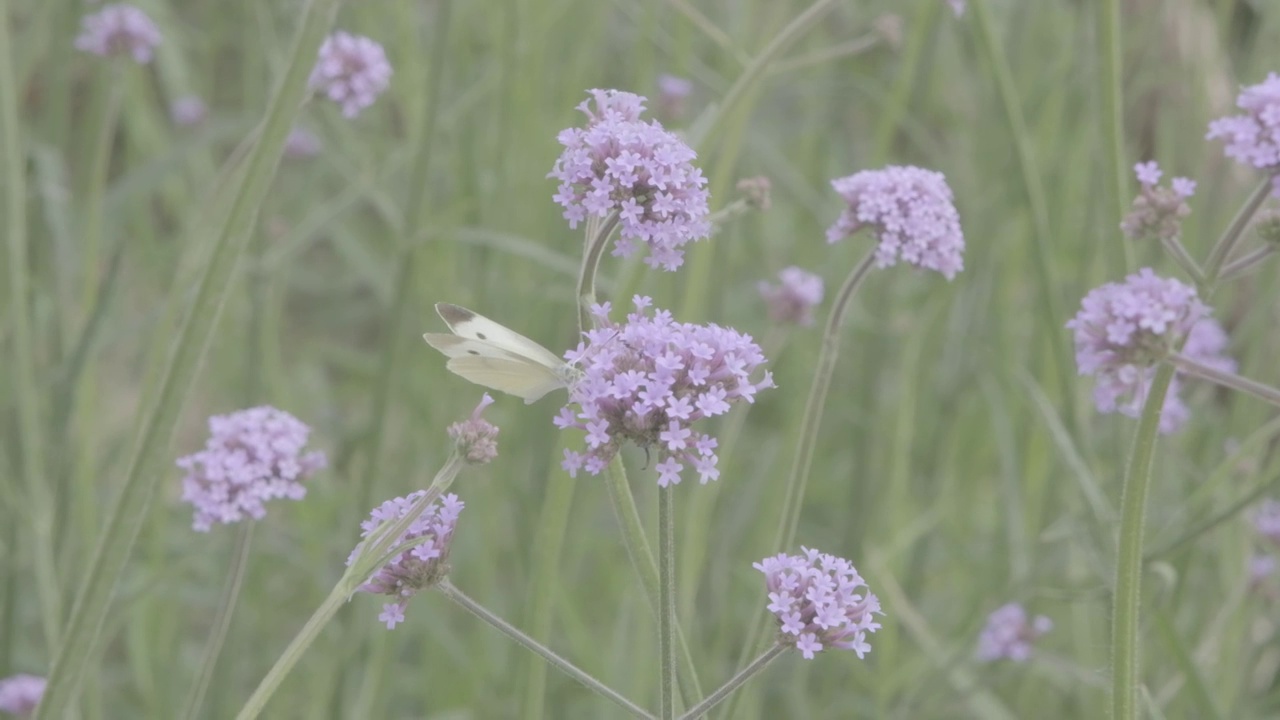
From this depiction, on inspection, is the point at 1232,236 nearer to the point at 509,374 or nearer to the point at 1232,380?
the point at 1232,380

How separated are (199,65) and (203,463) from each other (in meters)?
3.06

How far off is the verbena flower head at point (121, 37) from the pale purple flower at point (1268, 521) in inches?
82.1

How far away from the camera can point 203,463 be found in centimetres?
144

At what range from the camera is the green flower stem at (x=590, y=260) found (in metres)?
1.05

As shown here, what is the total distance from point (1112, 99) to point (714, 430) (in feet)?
3.51

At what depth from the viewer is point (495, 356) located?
3.57 feet

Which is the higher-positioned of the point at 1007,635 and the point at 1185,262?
the point at 1185,262

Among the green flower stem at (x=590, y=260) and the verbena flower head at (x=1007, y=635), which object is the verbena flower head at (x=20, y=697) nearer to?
the green flower stem at (x=590, y=260)

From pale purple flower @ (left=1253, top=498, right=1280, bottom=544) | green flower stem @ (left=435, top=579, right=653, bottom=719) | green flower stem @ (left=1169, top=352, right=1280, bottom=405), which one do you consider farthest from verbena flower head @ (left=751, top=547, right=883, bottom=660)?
pale purple flower @ (left=1253, top=498, right=1280, bottom=544)

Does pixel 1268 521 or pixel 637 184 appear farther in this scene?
pixel 1268 521

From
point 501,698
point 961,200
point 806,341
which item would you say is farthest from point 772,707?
point 961,200

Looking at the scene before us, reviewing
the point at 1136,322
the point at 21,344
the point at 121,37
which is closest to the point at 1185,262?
the point at 1136,322

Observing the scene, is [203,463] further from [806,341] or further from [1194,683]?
[806,341]

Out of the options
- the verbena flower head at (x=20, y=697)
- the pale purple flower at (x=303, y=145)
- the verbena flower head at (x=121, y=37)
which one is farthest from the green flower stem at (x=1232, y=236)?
the pale purple flower at (x=303, y=145)
